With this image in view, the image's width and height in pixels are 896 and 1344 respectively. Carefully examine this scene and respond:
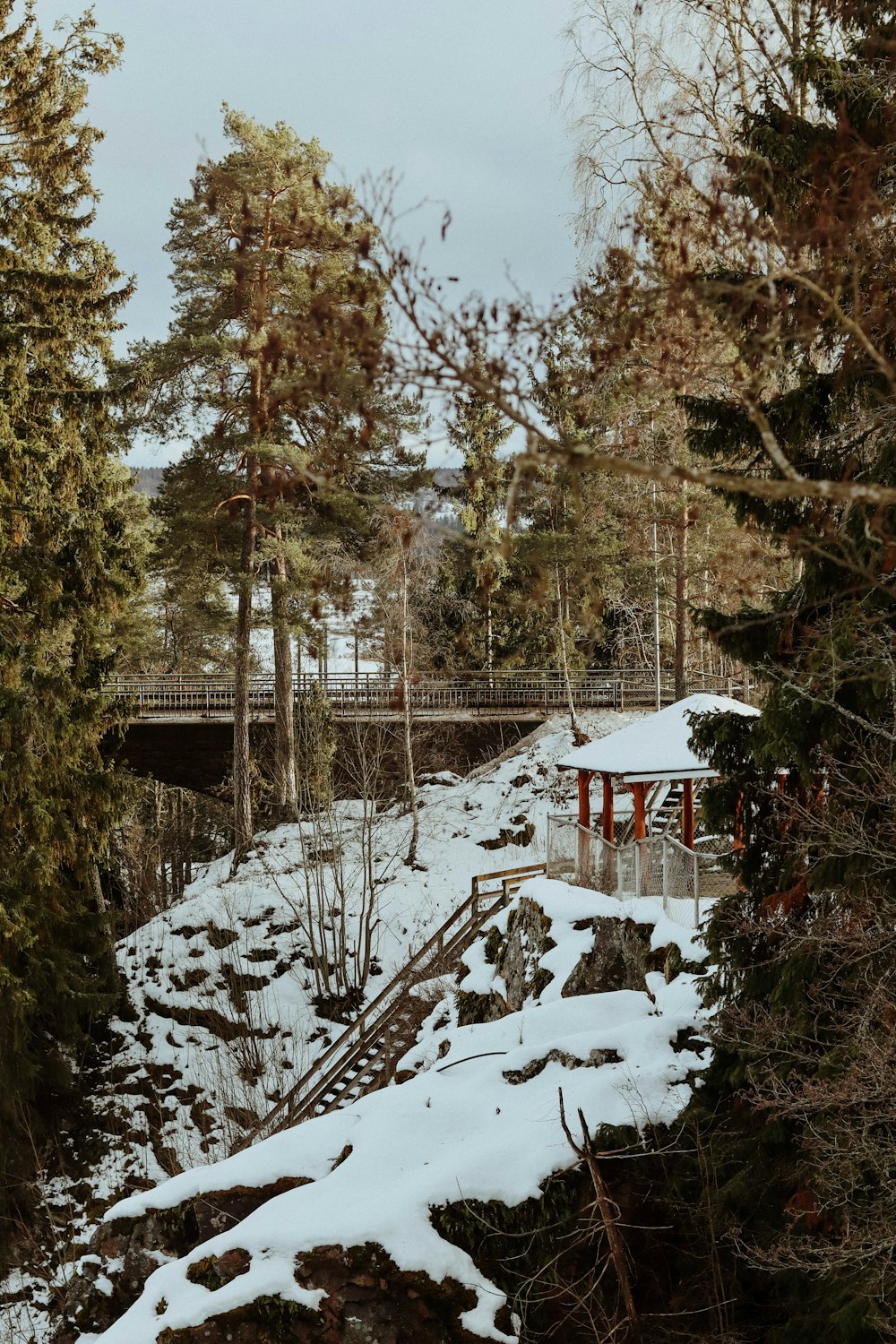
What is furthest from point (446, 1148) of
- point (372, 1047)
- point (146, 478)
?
point (146, 478)

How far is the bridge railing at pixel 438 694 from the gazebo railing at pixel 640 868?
10.5 m

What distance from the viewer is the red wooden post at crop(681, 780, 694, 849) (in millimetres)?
13984

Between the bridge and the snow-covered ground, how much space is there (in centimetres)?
123

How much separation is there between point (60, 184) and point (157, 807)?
19426mm

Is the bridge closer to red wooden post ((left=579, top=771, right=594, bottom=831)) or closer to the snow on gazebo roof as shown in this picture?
red wooden post ((left=579, top=771, right=594, bottom=831))

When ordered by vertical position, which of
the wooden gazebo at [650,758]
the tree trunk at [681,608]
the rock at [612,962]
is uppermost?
the tree trunk at [681,608]

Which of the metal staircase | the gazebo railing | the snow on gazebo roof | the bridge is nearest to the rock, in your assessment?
the gazebo railing

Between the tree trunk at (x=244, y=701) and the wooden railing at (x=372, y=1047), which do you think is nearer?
the wooden railing at (x=372, y=1047)

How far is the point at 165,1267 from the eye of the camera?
7125 mm

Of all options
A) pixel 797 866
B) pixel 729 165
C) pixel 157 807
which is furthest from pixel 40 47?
pixel 157 807

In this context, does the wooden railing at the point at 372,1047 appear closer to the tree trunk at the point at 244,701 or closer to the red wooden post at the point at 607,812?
the red wooden post at the point at 607,812

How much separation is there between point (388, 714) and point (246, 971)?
748cm

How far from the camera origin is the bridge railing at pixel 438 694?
82.5 ft

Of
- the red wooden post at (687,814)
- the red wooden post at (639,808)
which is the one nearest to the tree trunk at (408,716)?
the red wooden post at (639,808)
